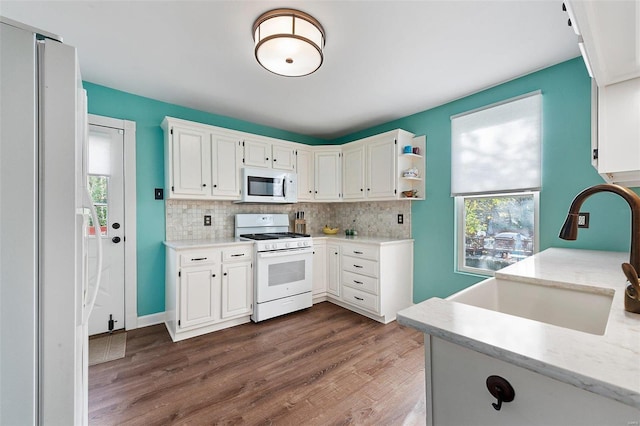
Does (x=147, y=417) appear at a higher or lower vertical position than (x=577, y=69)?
lower

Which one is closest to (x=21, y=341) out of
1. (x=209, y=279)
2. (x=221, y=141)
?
(x=209, y=279)

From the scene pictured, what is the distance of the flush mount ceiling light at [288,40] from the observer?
164cm

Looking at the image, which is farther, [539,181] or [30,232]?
[539,181]

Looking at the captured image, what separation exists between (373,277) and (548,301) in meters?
1.94

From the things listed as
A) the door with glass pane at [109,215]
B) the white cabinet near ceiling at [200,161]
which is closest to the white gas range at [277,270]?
the white cabinet near ceiling at [200,161]

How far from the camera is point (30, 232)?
32.0 inches

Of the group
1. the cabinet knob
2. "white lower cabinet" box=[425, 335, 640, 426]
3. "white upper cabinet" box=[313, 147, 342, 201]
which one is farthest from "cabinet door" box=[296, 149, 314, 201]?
the cabinet knob

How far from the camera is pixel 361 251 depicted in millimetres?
3188

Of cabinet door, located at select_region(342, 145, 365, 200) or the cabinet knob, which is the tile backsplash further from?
the cabinet knob

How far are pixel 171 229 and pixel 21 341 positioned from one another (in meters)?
2.39

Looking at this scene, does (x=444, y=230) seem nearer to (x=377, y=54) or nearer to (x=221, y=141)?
(x=377, y=54)

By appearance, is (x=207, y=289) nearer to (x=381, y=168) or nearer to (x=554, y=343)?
(x=381, y=168)

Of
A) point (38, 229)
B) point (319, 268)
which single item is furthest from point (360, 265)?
point (38, 229)

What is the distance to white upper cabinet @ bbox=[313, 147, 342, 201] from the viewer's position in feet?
12.6
